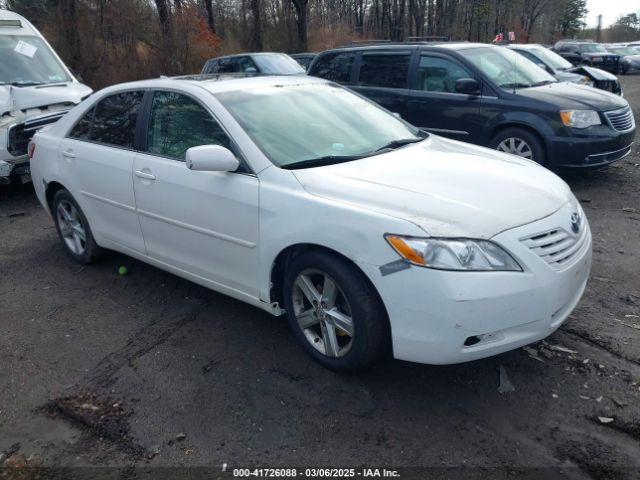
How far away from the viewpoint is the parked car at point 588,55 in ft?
89.6

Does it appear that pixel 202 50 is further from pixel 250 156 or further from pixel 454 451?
pixel 454 451

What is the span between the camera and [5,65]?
26.7 feet

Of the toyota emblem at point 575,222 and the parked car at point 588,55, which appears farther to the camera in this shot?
the parked car at point 588,55

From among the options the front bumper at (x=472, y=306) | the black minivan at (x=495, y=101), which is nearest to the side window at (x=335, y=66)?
the black minivan at (x=495, y=101)

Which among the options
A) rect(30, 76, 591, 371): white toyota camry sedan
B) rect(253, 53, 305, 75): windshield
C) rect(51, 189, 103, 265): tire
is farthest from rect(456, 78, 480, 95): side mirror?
rect(253, 53, 305, 75): windshield

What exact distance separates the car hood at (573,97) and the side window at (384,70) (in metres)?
1.64

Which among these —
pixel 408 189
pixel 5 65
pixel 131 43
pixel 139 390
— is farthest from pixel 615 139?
pixel 131 43

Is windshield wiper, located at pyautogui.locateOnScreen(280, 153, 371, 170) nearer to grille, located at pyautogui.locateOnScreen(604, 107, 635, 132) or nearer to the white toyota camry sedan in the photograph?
the white toyota camry sedan

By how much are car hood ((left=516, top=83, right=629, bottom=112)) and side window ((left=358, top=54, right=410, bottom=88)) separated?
164 cm

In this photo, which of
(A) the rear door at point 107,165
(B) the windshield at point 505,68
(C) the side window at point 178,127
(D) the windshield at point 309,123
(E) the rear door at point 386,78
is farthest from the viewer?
(E) the rear door at point 386,78

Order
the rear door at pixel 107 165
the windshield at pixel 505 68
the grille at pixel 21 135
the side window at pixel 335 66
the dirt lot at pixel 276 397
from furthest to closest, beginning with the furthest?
the side window at pixel 335 66, the windshield at pixel 505 68, the grille at pixel 21 135, the rear door at pixel 107 165, the dirt lot at pixel 276 397

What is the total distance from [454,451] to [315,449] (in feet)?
2.19

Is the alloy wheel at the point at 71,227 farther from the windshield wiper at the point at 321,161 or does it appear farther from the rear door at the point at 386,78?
the rear door at the point at 386,78

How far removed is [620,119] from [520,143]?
1.32m
